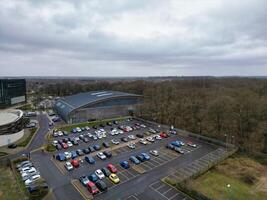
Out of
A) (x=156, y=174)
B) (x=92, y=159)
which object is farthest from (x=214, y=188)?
(x=92, y=159)

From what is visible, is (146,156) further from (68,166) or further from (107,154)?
(68,166)

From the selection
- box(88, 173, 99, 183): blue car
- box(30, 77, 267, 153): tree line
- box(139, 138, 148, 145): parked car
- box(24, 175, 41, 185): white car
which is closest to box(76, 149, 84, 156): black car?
box(88, 173, 99, 183): blue car

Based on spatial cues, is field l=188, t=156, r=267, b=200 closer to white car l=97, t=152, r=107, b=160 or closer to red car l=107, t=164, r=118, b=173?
red car l=107, t=164, r=118, b=173

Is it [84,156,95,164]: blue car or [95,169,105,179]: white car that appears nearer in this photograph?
[95,169,105,179]: white car

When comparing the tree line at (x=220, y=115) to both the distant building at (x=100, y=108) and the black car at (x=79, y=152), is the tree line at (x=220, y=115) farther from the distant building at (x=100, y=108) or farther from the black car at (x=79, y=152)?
the black car at (x=79, y=152)

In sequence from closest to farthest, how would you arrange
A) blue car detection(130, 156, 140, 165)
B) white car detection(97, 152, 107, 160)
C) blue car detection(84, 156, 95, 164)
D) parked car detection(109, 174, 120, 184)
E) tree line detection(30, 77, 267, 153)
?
parked car detection(109, 174, 120, 184), blue car detection(130, 156, 140, 165), blue car detection(84, 156, 95, 164), white car detection(97, 152, 107, 160), tree line detection(30, 77, 267, 153)

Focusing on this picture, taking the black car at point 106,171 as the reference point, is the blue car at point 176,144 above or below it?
above

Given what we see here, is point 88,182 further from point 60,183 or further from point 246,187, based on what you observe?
point 246,187

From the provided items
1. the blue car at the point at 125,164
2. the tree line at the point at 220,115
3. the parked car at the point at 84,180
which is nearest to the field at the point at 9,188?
the parked car at the point at 84,180
